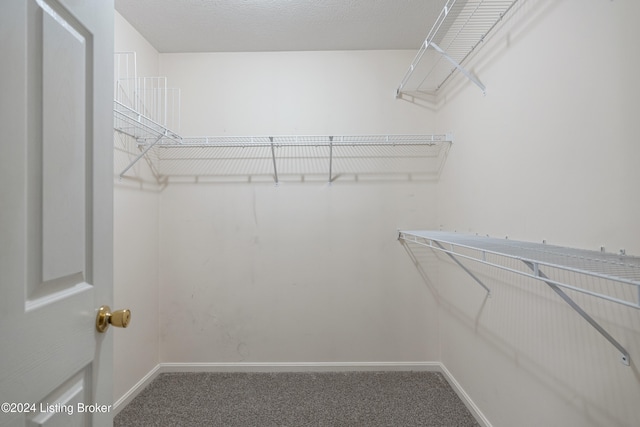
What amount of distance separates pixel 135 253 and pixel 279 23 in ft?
5.81

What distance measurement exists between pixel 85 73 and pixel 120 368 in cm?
182

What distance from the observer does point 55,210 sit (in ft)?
2.20

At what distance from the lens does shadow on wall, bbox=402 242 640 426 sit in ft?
2.97

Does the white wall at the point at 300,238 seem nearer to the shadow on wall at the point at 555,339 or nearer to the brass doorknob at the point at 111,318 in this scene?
the shadow on wall at the point at 555,339

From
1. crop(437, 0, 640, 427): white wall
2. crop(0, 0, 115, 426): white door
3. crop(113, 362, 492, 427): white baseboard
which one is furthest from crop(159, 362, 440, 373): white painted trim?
crop(0, 0, 115, 426): white door

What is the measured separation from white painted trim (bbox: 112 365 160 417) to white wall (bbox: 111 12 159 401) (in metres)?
0.02

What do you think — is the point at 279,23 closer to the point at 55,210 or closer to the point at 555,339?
the point at 55,210

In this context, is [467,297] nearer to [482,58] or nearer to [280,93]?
[482,58]

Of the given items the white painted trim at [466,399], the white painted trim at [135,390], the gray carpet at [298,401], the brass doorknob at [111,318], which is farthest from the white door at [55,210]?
the white painted trim at [466,399]

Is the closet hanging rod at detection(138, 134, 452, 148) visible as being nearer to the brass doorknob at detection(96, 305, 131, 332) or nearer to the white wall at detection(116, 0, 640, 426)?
the white wall at detection(116, 0, 640, 426)

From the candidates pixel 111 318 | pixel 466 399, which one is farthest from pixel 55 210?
pixel 466 399

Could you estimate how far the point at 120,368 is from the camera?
191 centimetres

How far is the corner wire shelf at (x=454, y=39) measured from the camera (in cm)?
149

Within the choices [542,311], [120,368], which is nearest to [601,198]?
[542,311]
